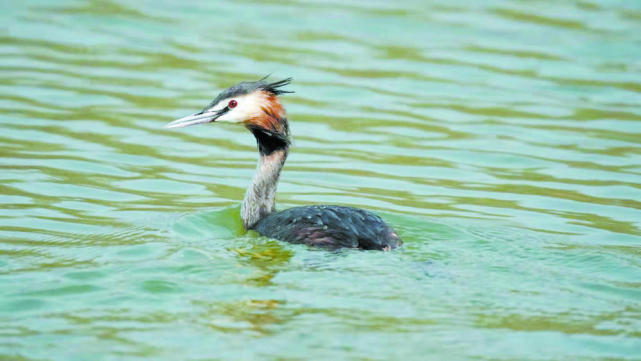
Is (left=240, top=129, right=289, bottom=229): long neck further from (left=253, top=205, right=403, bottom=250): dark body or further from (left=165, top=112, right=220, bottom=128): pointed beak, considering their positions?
(left=253, top=205, right=403, bottom=250): dark body

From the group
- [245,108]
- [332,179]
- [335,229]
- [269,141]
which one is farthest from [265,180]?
[332,179]

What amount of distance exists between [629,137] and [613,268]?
16.0ft

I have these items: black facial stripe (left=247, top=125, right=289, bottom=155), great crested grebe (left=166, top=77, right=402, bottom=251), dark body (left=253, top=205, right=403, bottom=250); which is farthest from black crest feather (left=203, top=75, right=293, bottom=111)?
dark body (left=253, top=205, right=403, bottom=250)

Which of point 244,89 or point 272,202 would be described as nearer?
point 244,89

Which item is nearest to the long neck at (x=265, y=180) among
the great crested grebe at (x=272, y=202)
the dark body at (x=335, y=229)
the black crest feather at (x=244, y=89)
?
the great crested grebe at (x=272, y=202)

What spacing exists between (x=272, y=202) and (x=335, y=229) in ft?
4.59

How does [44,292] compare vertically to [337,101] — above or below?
below

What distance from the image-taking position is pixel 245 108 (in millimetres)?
9125

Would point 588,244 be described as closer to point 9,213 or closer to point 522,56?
point 9,213

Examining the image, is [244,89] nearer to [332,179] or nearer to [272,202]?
[272,202]

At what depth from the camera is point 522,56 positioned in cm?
1590

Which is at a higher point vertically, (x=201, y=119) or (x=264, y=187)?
Result: (x=201, y=119)

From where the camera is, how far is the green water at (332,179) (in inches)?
268

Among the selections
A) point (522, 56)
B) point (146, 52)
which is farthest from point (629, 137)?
point (146, 52)
